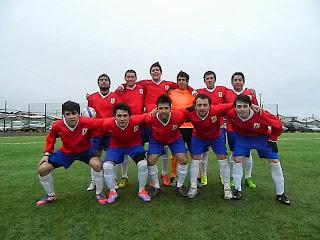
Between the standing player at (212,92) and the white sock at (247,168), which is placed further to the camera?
the standing player at (212,92)

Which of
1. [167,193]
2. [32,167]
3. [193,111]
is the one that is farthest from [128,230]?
[32,167]

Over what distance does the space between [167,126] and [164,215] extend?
1527mm

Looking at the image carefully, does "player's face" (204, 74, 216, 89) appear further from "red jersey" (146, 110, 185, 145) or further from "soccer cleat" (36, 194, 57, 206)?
"soccer cleat" (36, 194, 57, 206)

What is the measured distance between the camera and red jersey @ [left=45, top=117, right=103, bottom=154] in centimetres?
523

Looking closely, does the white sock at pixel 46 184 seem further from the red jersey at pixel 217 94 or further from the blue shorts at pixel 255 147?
the red jersey at pixel 217 94

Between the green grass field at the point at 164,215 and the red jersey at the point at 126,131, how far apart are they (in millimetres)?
856

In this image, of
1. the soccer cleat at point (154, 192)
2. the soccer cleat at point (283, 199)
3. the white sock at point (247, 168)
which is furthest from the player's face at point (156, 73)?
the soccer cleat at point (283, 199)

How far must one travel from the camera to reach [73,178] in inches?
277

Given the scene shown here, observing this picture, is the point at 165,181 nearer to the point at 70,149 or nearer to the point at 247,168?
the point at 247,168

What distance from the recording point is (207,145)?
5.68 metres

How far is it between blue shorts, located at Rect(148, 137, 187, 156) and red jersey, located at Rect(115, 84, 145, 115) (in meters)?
0.82

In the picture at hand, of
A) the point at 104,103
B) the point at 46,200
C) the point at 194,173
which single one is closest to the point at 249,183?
the point at 194,173

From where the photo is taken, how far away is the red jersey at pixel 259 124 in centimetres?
511

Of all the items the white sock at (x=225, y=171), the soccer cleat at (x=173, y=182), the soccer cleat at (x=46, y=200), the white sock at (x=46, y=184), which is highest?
the white sock at (x=225, y=171)
